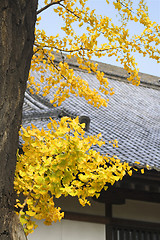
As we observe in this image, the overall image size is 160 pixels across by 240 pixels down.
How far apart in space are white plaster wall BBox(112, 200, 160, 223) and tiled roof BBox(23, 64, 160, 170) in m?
0.71

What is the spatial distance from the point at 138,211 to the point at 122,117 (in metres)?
3.58

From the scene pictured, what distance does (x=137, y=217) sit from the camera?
18.9 feet

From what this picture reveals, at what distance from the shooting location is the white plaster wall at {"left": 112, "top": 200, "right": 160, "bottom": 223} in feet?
18.6

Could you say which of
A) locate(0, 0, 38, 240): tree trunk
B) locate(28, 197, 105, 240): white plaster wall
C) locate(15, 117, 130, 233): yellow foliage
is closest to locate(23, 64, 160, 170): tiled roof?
locate(28, 197, 105, 240): white plaster wall

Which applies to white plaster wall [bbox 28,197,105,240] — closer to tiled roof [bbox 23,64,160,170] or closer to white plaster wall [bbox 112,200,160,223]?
white plaster wall [bbox 112,200,160,223]

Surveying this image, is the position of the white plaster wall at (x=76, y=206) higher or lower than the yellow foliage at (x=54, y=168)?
lower

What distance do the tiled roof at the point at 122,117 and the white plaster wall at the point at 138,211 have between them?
2.31 feet

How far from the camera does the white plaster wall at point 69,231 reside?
200 inches

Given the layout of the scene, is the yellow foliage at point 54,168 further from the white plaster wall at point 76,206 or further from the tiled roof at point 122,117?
the tiled roof at point 122,117

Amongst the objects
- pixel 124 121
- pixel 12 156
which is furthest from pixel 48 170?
pixel 124 121

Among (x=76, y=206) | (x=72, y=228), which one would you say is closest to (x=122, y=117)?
(x=76, y=206)

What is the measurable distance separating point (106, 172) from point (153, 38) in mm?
2301

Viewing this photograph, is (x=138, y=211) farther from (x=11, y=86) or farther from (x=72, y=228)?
(x=11, y=86)

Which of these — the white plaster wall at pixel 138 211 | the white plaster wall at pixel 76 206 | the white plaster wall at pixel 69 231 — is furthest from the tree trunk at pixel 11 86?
the white plaster wall at pixel 138 211
